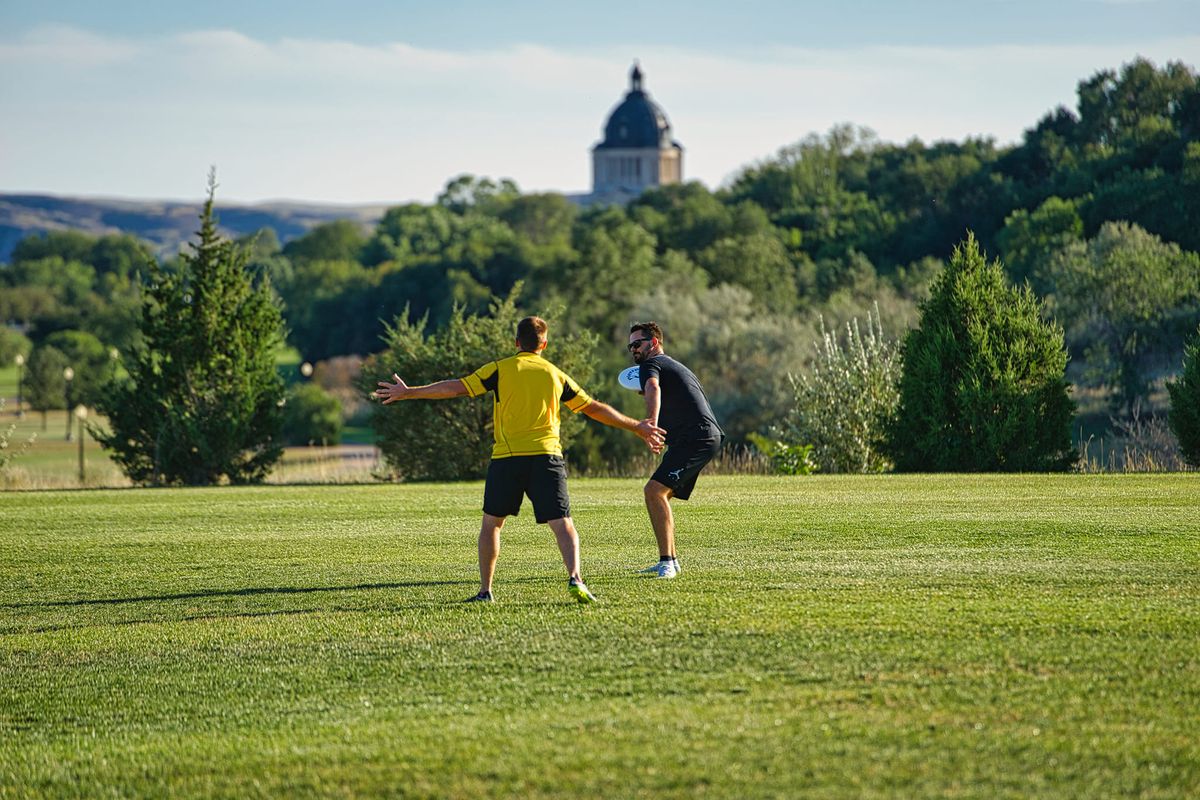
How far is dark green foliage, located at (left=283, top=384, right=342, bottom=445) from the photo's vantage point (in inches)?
2640

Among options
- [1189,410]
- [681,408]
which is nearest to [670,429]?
[681,408]

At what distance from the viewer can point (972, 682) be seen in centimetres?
689

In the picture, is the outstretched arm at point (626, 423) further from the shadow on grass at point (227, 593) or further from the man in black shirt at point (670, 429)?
the shadow on grass at point (227, 593)

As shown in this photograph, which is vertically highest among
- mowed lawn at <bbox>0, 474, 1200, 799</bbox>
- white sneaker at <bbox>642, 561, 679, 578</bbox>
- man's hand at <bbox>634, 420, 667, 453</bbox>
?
man's hand at <bbox>634, 420, 667, 453</bbox>

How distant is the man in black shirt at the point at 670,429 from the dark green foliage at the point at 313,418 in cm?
5525

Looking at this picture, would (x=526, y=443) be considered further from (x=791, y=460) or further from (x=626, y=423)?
(x=791, y=460)

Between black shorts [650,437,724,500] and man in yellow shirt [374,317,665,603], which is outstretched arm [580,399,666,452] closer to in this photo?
man in yellow shirt [374,317,665,603]

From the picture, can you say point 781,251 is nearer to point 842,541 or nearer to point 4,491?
point 4,491

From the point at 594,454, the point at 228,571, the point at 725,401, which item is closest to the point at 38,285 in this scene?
the point at 725,401

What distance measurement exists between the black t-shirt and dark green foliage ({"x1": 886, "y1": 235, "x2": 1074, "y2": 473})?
12738mm

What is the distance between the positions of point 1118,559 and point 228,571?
680 centimetres

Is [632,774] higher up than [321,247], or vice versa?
[321,247]

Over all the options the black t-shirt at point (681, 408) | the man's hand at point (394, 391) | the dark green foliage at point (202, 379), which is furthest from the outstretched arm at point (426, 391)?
the dark green foliage at point (202, 379)

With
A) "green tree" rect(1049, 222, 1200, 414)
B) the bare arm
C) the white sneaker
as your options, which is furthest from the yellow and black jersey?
"green tree" rect(1049, 222, 1200, 414)
